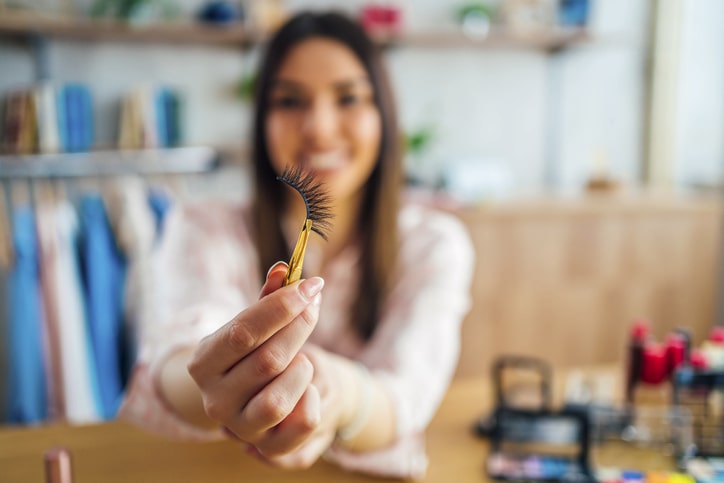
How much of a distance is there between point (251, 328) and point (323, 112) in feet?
1.85

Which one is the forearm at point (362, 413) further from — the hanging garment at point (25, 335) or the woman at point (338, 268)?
the hanging garment at point (25, 335)

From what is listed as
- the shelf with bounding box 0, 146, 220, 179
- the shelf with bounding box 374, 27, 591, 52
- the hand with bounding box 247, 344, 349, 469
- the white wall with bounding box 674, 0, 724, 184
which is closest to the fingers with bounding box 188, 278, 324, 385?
the hand with bounding box 247, 344, 349, 469

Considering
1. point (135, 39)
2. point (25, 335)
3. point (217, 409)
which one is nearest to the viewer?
point (217, 409)

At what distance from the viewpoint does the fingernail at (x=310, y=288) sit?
33 cm

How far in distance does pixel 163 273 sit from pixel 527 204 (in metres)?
1.47

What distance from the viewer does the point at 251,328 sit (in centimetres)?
34

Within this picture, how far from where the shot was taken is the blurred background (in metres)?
2.02

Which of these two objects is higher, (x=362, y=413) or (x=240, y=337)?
(x=240, y=337)

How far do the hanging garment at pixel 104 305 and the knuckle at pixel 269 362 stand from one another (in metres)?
1.39

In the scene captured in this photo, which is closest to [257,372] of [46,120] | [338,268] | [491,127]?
[338,268]

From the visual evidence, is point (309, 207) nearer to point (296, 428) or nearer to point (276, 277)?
point (276, 277)

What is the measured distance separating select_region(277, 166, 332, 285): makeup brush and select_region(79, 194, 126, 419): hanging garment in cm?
145

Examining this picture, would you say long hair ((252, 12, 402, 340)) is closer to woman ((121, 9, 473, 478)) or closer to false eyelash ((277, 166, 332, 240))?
woman ((121, 9, 473, 478))

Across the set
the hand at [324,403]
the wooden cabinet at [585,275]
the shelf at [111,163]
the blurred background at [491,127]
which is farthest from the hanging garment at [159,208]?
the hand at [324,403]
